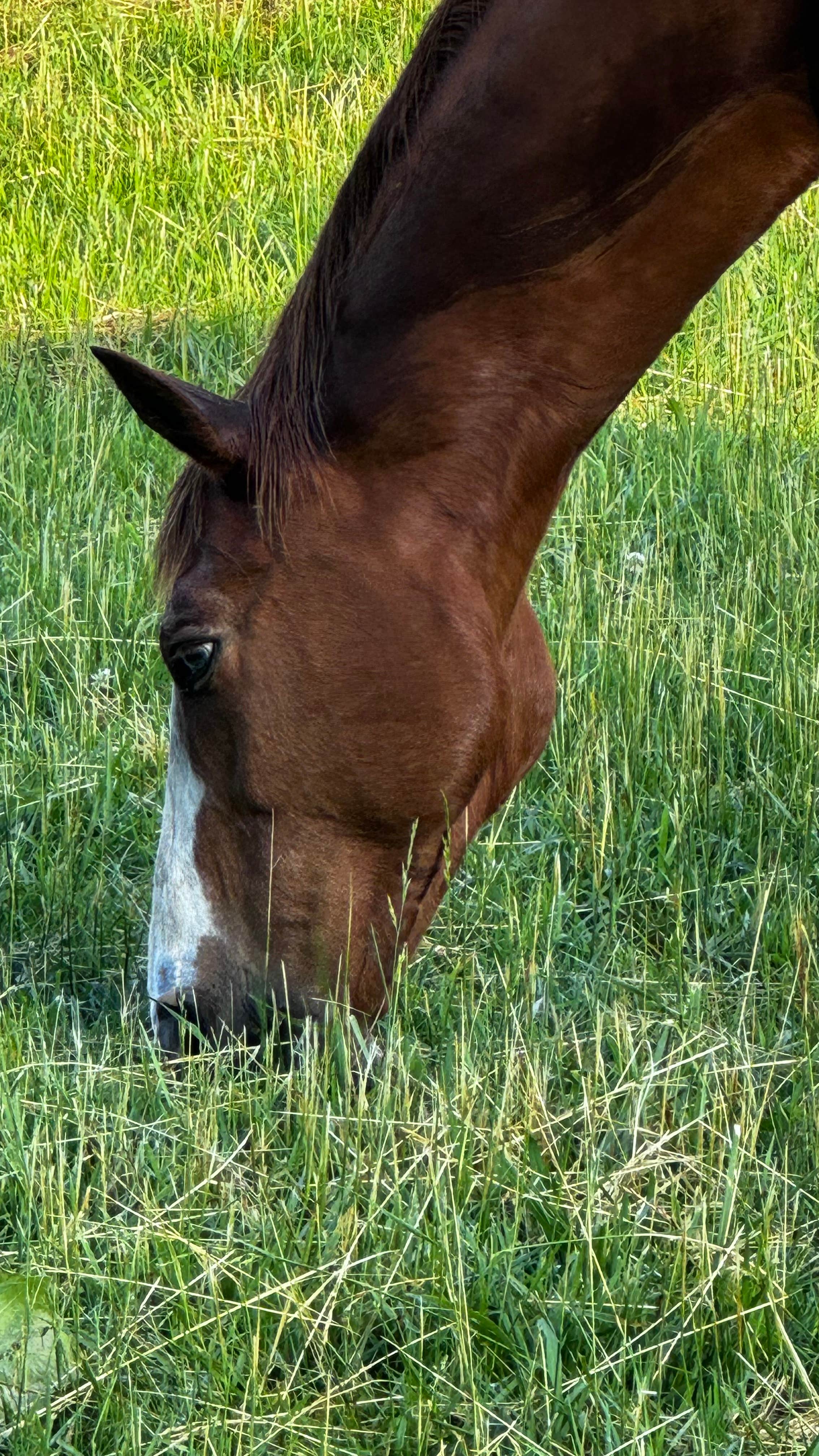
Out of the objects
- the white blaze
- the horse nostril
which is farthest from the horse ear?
the horse nostril

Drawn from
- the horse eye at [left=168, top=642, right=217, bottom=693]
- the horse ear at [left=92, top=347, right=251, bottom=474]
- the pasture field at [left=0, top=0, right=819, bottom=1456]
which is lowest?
the pasture field at [left=0, top=0, right=819, bottom=1456]

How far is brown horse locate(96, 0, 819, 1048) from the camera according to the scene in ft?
6.90

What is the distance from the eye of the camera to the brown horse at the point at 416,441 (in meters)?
2.10

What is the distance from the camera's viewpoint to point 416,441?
2.20 m

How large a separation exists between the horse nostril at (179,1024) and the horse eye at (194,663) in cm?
41

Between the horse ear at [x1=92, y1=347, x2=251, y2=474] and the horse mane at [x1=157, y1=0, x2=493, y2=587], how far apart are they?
0.02 meters

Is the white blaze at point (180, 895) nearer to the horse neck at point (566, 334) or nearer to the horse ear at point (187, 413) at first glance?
the horse ear at point (187, 413)

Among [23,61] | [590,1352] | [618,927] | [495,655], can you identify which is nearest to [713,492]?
[618,927]

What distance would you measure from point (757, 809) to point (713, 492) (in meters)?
1.46

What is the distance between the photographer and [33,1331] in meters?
1.80

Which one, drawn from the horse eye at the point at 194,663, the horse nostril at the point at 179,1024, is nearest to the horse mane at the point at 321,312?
the horse eye at the point at 194,663

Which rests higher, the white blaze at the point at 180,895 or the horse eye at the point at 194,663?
the horse eye at the point at 194,663

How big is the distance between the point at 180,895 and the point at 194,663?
311mm

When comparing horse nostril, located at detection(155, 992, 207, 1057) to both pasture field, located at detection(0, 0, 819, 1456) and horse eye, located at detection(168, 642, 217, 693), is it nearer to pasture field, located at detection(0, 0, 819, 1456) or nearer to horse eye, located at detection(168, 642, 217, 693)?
pasture field, located at detection(0, 0, 819, 1456)
